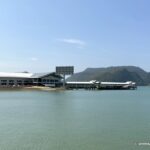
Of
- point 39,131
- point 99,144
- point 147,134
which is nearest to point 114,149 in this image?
point 99,144

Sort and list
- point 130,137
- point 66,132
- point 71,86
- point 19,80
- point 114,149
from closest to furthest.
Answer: point 114,149, point 130,137, point 66,132, point 19,80, point 71,86

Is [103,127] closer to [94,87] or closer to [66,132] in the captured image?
[66,132]

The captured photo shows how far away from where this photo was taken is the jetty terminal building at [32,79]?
14762 cm

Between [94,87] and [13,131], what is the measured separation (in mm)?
145148

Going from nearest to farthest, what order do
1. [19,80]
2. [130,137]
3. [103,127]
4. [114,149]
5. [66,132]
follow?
[114,149], [130,137], [66,132], [103,127], [19,80]

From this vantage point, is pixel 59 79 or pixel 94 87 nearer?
pixel 59 79

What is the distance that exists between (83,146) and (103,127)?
807 cm

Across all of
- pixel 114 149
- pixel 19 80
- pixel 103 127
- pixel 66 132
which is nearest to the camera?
pixel 114 149

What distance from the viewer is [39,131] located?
29047 mm

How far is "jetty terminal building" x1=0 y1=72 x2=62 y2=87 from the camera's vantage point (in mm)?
147625

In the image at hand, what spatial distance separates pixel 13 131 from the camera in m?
29.2

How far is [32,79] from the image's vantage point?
6093 inches

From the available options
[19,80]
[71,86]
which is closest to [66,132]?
[19,80]

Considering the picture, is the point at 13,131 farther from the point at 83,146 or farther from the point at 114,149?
the point at 114,149
